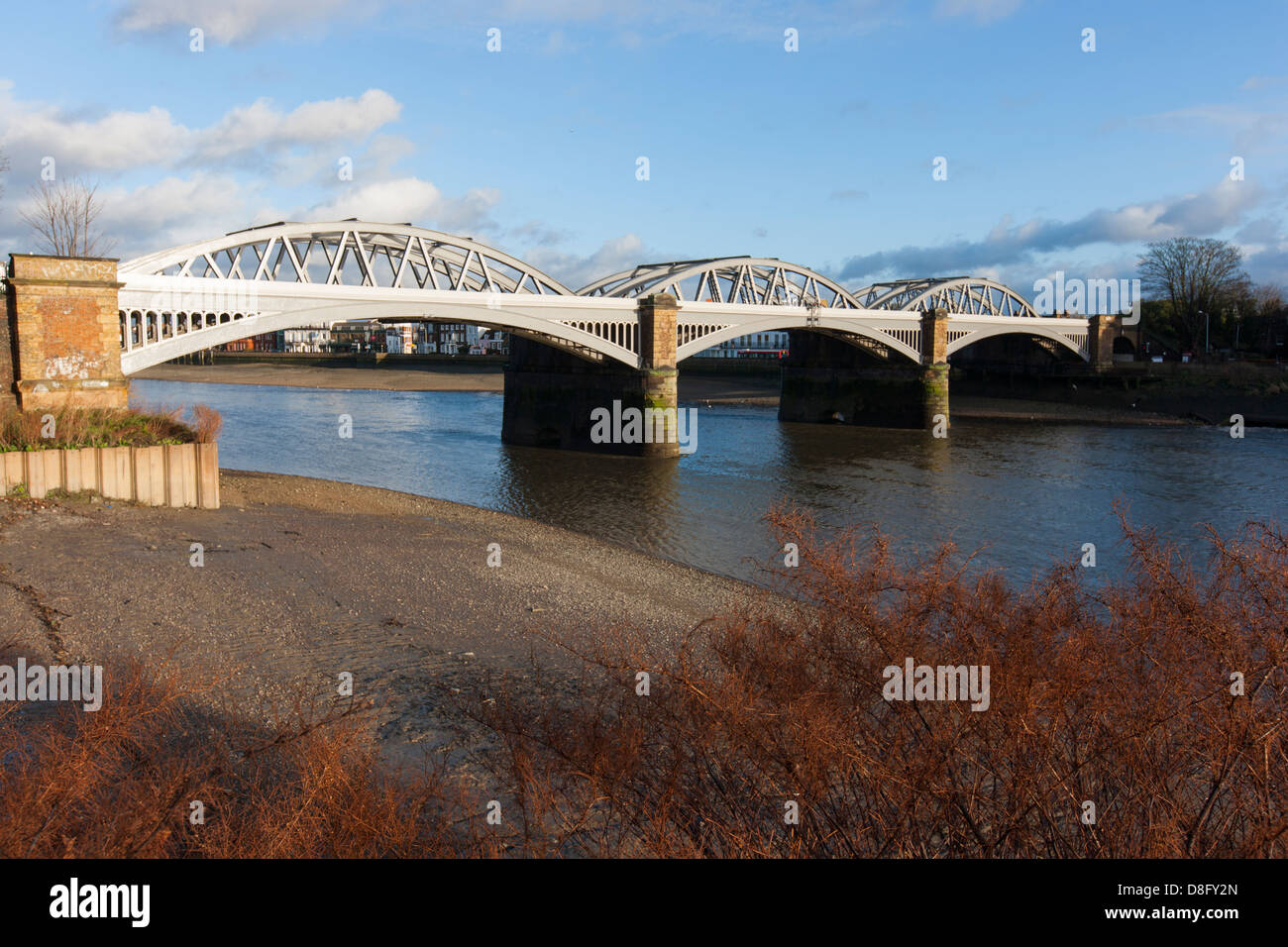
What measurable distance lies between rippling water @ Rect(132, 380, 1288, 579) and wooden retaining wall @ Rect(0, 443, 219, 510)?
9092 millimetres

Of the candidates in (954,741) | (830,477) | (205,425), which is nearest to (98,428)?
(205,425)

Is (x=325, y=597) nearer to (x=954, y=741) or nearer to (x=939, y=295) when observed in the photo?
(x=954, y=741)

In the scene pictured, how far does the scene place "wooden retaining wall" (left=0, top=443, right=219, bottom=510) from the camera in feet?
60.2

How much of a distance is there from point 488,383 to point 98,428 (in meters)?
73.6

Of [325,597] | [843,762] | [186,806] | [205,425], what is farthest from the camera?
[205,425]

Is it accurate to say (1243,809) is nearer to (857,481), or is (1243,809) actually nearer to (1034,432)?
(857,481)

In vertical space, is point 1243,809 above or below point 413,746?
above

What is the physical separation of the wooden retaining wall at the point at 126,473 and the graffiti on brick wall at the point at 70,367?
7352 millimetres

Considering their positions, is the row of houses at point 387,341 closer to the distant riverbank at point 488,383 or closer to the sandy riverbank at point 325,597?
the distant riverbank at point 488,383

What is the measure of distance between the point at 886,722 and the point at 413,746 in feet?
13.4

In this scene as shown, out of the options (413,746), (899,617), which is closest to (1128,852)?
(899,617)

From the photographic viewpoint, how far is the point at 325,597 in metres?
13.5
